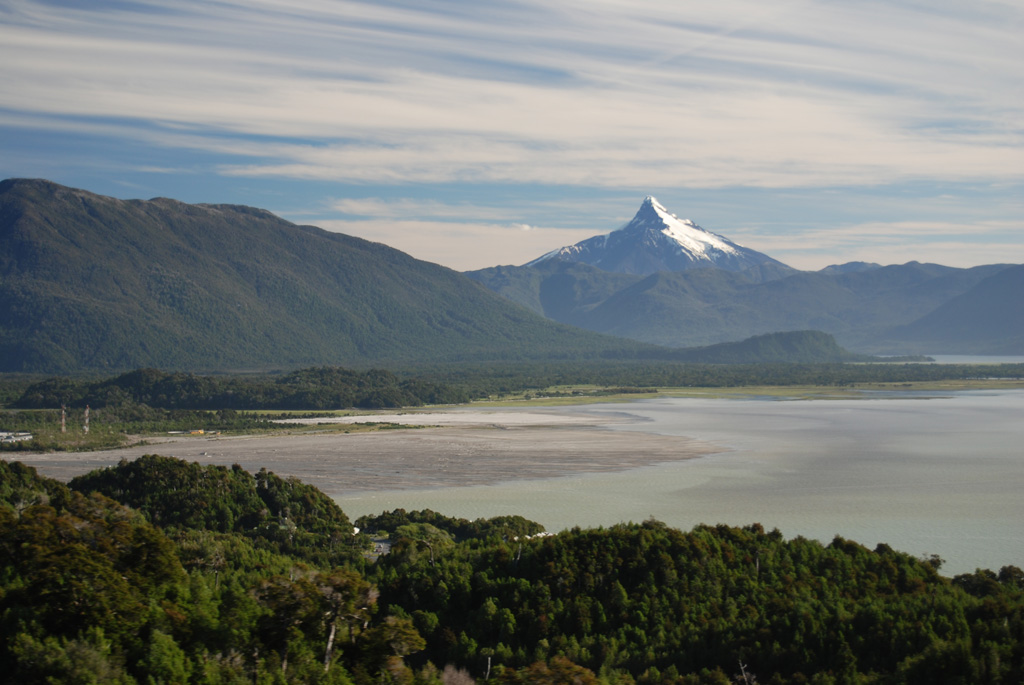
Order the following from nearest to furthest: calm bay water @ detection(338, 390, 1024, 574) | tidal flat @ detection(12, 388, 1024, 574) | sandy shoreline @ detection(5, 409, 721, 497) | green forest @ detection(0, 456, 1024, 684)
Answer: green forest @ detection(0, 456, 1024, 684) → calm bay water @ detection(338, 390, 1024, 574) → tidal flat @ detection(12, 388, 1024, 574) → sandy shoreline @ detection(5, 409, 721, 497)

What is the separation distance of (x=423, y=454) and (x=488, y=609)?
48.2 m

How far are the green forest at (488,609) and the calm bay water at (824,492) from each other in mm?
9008

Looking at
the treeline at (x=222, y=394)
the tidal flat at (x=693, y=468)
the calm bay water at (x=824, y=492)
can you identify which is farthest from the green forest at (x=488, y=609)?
the treeline at (x=222, y=394)

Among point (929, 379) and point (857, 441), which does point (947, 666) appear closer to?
point (857, 441)

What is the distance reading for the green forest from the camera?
26.3 m

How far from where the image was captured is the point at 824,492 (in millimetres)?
64438

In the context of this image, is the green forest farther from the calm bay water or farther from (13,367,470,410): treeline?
(13,367,470,410): treeline

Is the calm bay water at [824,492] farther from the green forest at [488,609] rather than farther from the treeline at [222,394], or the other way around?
the treeline at [222,394]

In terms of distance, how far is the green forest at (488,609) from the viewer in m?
26.3

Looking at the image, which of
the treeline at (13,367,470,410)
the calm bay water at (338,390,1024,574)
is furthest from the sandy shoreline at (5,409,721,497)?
the treeline at (13,367,470,410)

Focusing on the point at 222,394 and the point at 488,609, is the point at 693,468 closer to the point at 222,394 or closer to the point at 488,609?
the point at 488,609

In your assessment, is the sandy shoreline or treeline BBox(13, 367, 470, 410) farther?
treeline BBox(13, 367, 470, 410)

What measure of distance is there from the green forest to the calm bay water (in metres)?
9.01

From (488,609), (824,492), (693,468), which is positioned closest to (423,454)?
(693,468)
